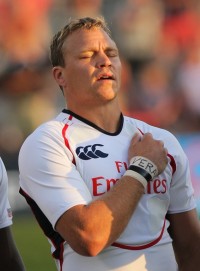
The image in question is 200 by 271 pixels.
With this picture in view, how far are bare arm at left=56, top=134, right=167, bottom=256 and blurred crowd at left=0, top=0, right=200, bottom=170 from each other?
27.8 ft

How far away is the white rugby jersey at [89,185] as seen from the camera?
326 cm

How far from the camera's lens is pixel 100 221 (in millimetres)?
3109

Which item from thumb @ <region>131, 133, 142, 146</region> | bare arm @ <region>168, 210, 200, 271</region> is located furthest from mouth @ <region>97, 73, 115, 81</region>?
bare arm @ <region>168, 210, 200, 271</region>

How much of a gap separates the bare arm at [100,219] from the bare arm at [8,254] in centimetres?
72

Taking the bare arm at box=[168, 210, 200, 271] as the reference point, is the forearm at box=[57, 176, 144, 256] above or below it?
above

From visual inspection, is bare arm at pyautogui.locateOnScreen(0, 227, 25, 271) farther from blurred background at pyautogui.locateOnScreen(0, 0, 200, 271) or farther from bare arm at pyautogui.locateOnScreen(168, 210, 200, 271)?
blurred background at pyautogui.locateOnScreen(0, 0, 200, 271)

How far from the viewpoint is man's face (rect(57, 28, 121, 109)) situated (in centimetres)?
346

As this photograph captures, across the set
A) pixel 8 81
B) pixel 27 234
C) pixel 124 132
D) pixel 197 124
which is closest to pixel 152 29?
pixel 197 124

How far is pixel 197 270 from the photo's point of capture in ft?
11.8

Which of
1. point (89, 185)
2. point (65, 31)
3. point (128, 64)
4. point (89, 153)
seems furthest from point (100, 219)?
point (128, 64)

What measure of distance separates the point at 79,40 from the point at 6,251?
1.17 meters

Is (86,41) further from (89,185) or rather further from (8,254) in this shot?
(8,254)

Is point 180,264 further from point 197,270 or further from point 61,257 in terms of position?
point 61,257

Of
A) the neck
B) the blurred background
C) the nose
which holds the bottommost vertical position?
the blurred background
